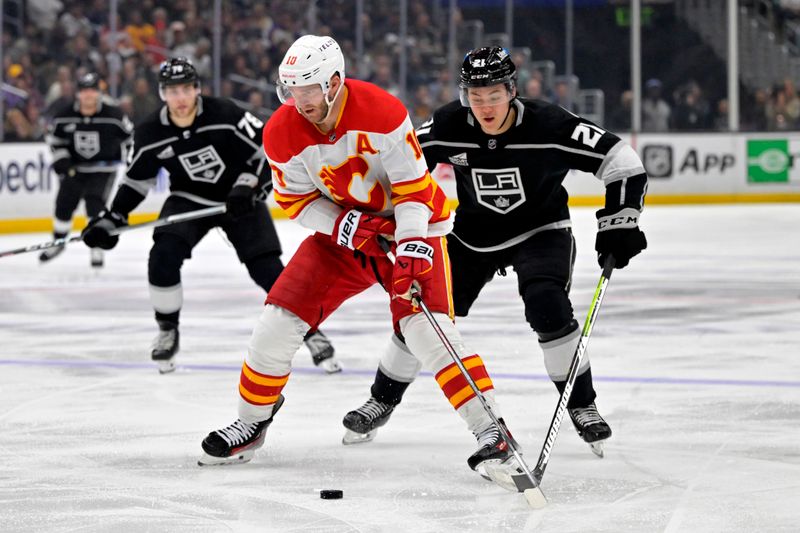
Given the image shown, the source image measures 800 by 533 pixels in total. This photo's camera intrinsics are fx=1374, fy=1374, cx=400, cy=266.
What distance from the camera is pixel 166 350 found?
4762 millimetres

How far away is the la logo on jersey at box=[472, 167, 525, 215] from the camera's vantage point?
3.51m

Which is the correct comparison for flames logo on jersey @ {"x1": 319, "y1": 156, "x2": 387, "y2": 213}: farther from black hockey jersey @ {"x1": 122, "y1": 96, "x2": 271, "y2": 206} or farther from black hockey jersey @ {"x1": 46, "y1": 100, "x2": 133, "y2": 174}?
black hockey jersey @ {"x1": 46, "y1": 100, "x2": 133, "y2": 174}

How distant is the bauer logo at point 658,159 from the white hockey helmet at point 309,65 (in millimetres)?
11125

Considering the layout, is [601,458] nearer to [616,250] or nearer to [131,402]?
[616,250]

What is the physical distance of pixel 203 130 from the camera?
4.84m

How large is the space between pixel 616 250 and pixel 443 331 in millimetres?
530

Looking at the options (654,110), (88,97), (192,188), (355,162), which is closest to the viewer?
(355,162)

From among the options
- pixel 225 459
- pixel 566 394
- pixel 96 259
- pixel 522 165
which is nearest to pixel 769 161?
pixel 96 259

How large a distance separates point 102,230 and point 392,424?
4.85 ft

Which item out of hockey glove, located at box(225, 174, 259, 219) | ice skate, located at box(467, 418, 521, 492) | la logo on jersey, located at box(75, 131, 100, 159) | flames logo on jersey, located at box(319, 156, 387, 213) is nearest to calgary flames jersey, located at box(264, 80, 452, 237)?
flames logo on jersey, located at box(319, 156, 387, 213)

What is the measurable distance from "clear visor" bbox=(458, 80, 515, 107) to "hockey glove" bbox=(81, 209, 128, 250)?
1.84m

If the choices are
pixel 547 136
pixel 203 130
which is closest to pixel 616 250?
pixel 547 136

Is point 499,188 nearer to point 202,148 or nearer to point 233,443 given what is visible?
point 233,443

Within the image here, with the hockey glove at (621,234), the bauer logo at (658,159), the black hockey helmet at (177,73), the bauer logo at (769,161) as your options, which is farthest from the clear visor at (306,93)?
the bauer logo at (769,161)
